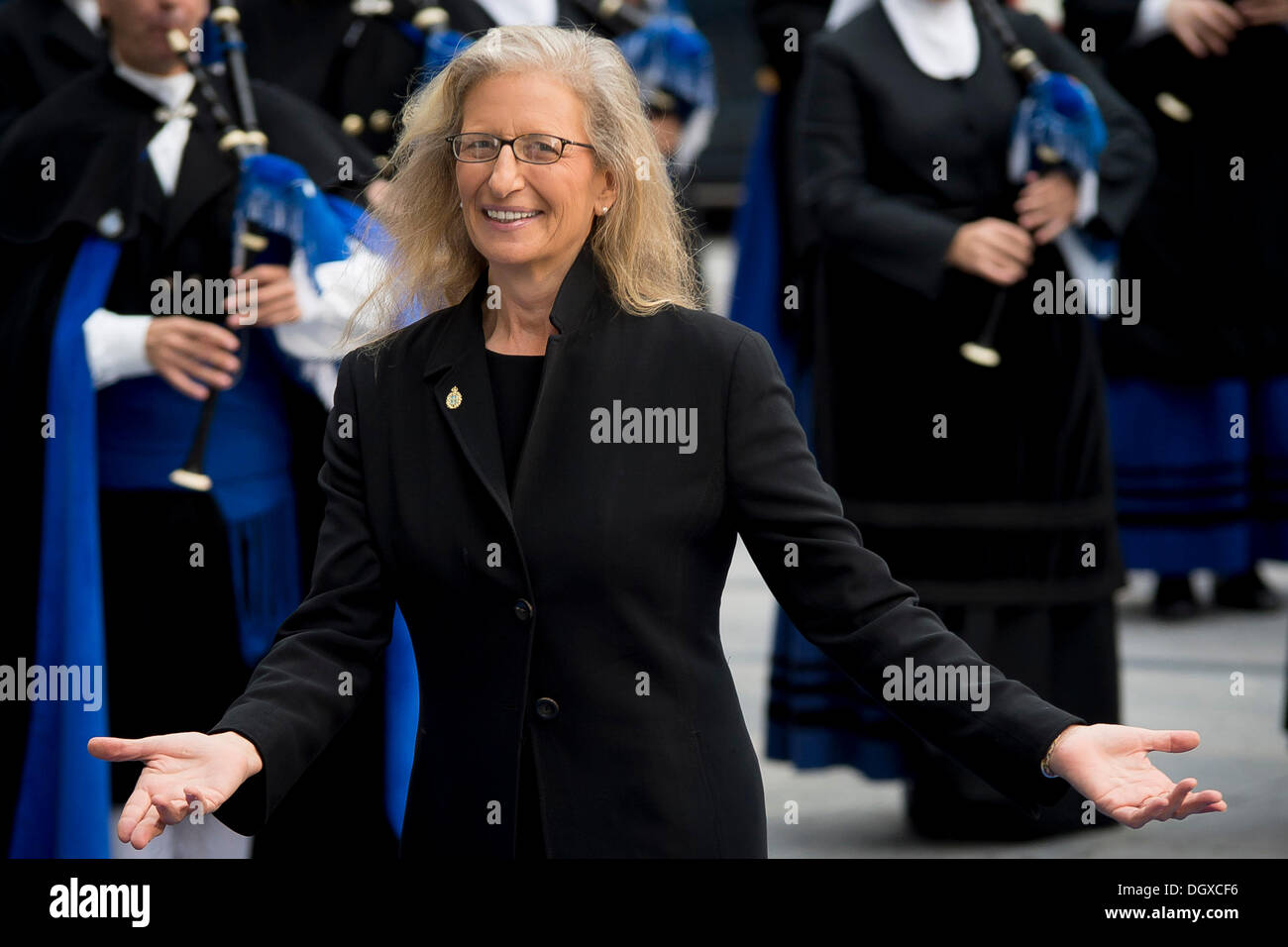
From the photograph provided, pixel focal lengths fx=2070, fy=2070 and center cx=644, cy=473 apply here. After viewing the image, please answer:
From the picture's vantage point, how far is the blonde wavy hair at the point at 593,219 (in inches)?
103

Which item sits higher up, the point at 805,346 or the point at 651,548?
the point at 805,346

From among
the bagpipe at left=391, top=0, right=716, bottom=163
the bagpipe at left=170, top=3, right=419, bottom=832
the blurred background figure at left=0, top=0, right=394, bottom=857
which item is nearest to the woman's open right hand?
the bagpipe at left=170, top=3, right=419, bottom=832

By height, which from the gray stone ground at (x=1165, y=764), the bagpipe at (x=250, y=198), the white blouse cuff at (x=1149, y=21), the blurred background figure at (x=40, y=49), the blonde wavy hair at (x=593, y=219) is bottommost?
the gray stone ground at (x=1165, y=764)

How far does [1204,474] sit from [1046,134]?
286cm

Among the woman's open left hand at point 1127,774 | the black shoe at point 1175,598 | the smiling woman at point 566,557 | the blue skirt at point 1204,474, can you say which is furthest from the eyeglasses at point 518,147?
the black shoe at point 1175,598

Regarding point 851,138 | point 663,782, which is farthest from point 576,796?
point 851,138

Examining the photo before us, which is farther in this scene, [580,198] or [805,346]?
[805,346]

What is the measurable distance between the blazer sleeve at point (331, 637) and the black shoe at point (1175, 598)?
547cm

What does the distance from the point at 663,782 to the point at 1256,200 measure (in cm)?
522

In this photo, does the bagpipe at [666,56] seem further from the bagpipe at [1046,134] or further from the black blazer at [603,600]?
the black blazer at [603,600]

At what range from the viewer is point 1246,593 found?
7738 mm

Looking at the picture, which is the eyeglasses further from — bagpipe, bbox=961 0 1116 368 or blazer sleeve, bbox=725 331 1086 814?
bagpipe, bbox=961 0 1116 368
